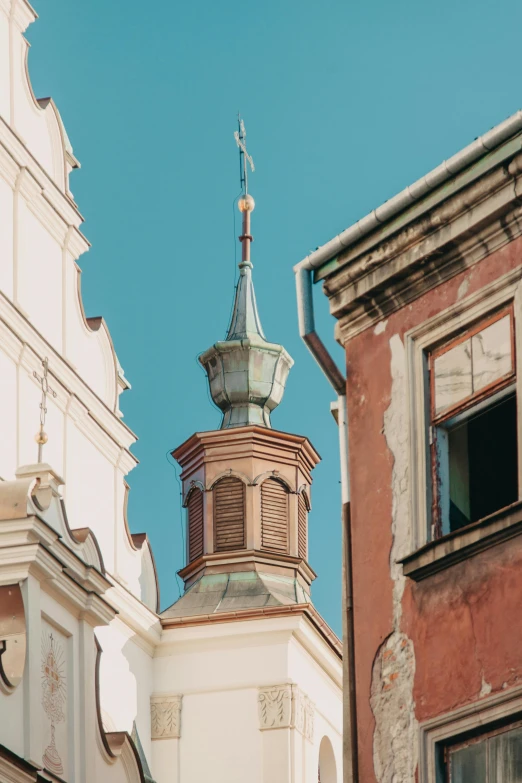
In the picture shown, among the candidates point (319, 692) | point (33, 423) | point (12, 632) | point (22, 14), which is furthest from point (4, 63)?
point (319, 692)

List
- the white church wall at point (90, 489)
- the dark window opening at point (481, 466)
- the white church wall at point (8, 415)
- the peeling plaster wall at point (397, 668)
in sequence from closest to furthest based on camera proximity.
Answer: the peeling plaster wall at point (397, 668) → the dark window opening at point (481, 466) → the white church wall at point (8, 415) → the white church wall at point (90, 489)

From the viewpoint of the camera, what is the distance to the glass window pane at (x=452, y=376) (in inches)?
498

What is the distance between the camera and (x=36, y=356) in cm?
2475

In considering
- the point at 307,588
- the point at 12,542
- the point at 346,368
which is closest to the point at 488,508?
the point at 346,368

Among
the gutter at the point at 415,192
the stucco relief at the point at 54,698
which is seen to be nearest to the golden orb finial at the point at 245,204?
the stucco relief at the point at 54,698

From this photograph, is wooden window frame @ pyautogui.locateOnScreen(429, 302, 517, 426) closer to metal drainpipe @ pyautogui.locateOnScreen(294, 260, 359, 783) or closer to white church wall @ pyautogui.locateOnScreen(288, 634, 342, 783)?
metal drainpipe @ pyautogui.locateOnScreen(294, 260, 359, 783)

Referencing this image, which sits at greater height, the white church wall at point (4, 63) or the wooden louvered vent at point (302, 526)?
the white church wall at point (4, 63)

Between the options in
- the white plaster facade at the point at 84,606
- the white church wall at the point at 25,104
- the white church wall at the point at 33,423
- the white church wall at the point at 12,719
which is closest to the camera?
the white church wall at the point at 12,719

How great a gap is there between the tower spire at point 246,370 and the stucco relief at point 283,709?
5747 millimetres

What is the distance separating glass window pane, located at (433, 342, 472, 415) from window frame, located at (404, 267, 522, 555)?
68mm

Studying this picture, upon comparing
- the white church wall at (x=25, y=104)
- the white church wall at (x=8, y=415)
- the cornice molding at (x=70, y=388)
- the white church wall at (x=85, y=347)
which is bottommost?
the white church wall at (x=8, y=415)

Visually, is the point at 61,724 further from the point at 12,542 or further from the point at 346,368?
the point at 346,368

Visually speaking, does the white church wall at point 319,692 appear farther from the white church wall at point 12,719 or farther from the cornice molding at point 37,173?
the white church wall at point 12,719

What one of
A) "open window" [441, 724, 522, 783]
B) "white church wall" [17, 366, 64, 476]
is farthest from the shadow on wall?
"open window" [441, 724, 522, 783]
